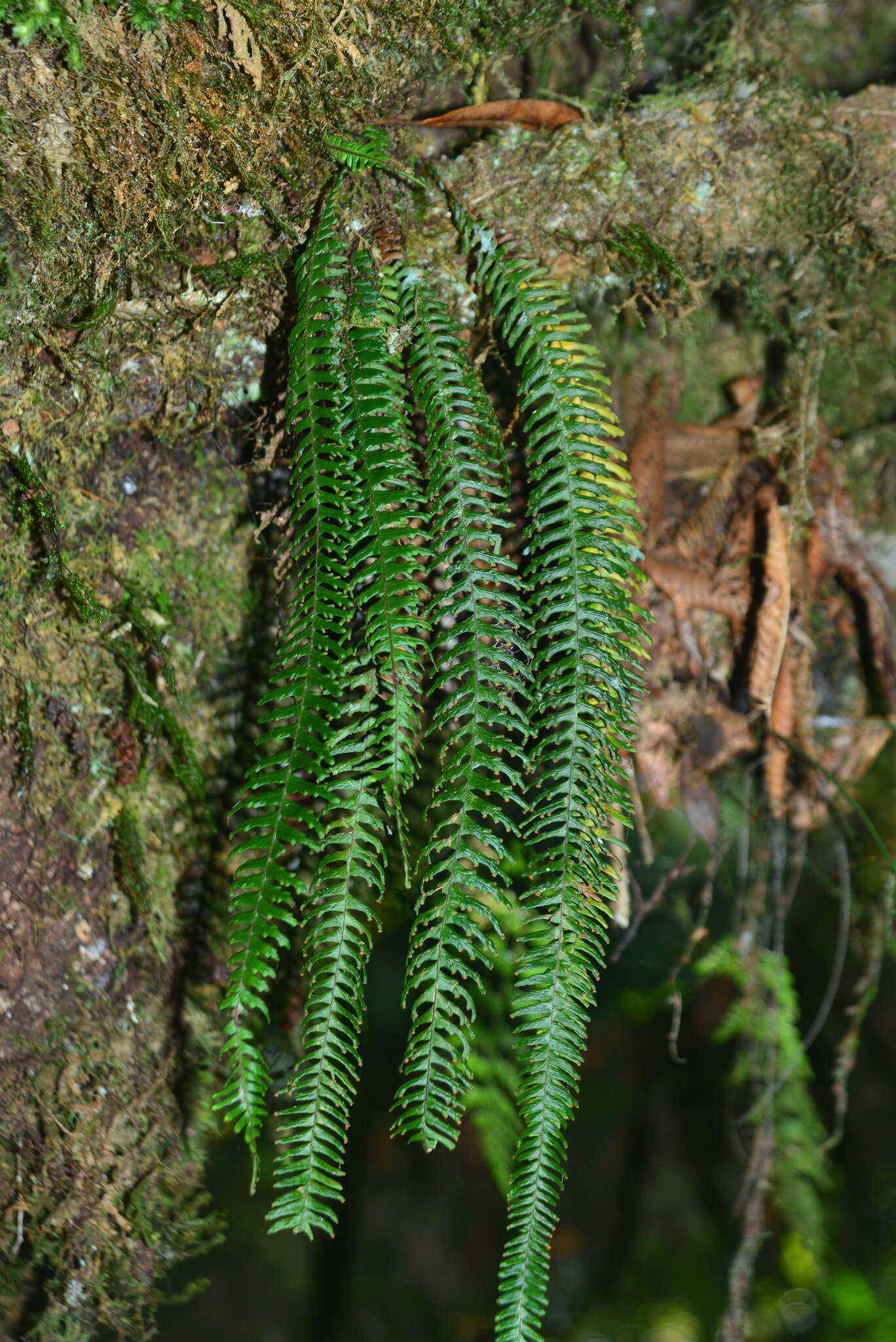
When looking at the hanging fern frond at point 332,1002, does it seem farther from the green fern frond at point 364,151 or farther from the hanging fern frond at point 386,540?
the green fern frond at point 364,151

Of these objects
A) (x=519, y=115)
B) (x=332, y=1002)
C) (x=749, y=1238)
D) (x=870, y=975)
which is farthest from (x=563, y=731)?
(x=749, y=1238)

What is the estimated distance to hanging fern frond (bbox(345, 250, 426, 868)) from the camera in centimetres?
125

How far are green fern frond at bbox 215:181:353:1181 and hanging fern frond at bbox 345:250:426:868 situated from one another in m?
0.03

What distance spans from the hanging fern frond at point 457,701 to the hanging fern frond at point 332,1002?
9 centimetres

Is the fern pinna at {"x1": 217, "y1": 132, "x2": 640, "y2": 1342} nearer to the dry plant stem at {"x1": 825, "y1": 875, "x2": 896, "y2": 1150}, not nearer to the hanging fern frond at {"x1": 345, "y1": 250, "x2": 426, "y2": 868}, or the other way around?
the hanging fern frond at {"x1": 345, "y1": 250, "x2": 426, "y2": 868}

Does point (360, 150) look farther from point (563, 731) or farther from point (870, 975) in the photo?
point (870, 975)

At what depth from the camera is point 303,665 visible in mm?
1272

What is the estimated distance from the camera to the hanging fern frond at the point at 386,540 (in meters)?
1.25

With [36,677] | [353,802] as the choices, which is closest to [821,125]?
[353,802]

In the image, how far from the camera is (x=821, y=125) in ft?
5.50

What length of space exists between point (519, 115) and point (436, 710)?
1253mm

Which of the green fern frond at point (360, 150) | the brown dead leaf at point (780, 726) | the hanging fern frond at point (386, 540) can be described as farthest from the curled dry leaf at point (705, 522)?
the green fern frond at point (360, 150)

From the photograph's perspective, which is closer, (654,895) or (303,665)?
(303,665)

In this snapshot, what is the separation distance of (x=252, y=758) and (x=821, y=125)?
73.2 inches
